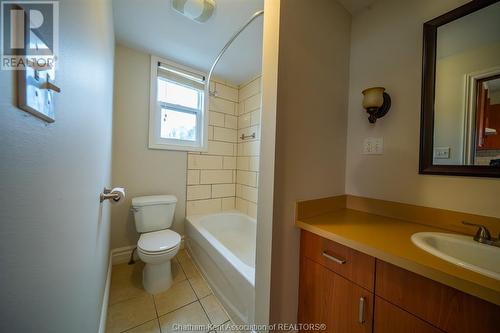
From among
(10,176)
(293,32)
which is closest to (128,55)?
(293,32)

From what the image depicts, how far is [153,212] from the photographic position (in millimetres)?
1894

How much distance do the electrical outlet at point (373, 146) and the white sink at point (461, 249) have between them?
1.84ft

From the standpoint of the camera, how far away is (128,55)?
193 cm

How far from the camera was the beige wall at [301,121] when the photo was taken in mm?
988

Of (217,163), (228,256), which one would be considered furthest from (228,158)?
(228,256)

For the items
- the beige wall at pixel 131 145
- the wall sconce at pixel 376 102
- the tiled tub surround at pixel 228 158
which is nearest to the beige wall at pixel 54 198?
the beige wall at pixel 131 145

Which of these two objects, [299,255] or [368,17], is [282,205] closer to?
[299,255]

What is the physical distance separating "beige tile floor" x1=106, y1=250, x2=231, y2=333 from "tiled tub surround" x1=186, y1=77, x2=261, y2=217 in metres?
0.85

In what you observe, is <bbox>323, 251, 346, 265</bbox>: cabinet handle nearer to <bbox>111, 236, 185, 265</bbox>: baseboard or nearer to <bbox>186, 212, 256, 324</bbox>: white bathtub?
<bbox>186, 212, 256, 324</bbox>: white bathtub

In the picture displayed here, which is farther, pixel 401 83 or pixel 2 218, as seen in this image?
pixel 401 83

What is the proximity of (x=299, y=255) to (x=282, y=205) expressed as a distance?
357 mm

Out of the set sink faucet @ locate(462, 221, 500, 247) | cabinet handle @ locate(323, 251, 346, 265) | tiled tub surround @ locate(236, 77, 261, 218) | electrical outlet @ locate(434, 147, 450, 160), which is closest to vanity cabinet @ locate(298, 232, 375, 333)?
cabinet handle @ locate(323, 251, 346, 265)

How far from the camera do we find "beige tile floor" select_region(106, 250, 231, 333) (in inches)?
49.1

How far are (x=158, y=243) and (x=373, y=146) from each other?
1.92m
